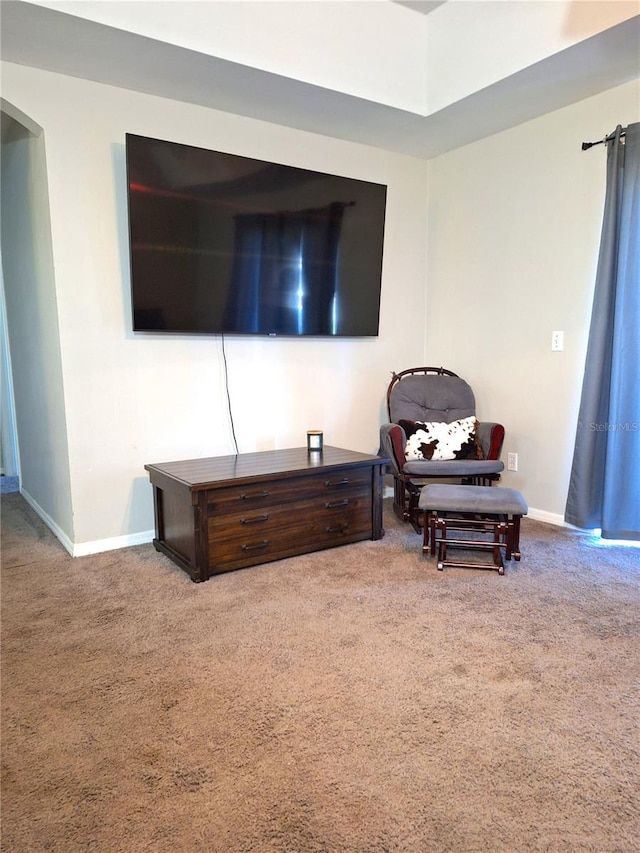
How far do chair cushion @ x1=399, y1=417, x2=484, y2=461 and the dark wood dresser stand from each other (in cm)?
35

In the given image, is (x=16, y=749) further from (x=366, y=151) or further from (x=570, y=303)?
(x=366, y=151)

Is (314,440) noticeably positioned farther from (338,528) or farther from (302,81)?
(302,81)

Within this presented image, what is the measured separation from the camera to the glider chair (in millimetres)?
3188

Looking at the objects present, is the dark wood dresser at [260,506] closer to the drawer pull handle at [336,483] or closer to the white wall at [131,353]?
the drawer pull handle at [336,483]

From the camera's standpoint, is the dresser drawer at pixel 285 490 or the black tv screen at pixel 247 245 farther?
the black tv screen at pixel 247 245

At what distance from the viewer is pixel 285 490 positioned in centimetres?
284

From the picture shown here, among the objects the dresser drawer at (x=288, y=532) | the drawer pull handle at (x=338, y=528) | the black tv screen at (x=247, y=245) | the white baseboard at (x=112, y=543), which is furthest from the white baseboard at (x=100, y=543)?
the black tv screen at (x=247, y=245)

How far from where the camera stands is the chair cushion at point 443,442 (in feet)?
11.1

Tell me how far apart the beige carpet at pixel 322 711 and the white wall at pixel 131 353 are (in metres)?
0.64

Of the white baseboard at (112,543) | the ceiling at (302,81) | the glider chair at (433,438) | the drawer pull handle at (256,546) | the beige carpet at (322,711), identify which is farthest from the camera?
the glider chair at (433,438)

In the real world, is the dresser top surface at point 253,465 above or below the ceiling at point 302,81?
below

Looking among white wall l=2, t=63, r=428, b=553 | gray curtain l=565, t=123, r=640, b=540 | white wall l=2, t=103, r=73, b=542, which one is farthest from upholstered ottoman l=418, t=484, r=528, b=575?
white wall l=2, t=103, r=73, b=542

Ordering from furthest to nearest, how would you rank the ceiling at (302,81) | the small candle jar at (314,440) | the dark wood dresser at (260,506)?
the small candle jar at (314,440), the dark wood dresser at (260,506), the ceiling at (302,81)

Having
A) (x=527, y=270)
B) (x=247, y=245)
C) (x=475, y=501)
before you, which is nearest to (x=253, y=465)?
(x=475, y=501)
